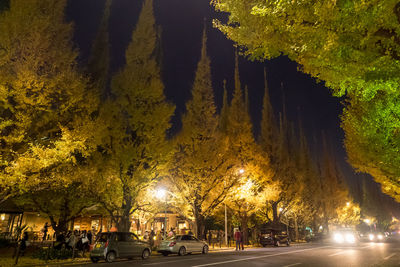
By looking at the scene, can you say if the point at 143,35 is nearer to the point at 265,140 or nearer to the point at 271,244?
the point at 265,140

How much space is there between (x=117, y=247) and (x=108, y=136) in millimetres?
6316

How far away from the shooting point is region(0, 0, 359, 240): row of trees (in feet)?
33.9

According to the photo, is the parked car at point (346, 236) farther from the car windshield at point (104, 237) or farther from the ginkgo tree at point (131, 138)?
the car windshield at point (104, 237)

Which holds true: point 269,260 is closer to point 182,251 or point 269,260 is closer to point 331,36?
point 182,251

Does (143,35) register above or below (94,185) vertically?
above

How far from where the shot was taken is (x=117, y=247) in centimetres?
1264

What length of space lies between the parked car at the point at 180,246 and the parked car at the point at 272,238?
10.6 meters

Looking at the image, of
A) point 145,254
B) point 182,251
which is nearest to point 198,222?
point 182,251

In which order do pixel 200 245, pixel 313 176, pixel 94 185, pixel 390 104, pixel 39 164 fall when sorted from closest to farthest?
pixel 390 104
pixel 39 164
pixel 94 185
pixel 200 245
pixel 313 176

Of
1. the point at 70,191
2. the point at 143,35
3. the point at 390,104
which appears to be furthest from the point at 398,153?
the point at 70,191

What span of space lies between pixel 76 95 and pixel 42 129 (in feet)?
7.17

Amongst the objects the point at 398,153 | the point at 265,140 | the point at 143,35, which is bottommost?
the point at 398,153

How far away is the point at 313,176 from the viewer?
41.8 meters

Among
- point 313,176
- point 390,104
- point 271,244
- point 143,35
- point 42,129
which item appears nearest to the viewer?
point 390,104
